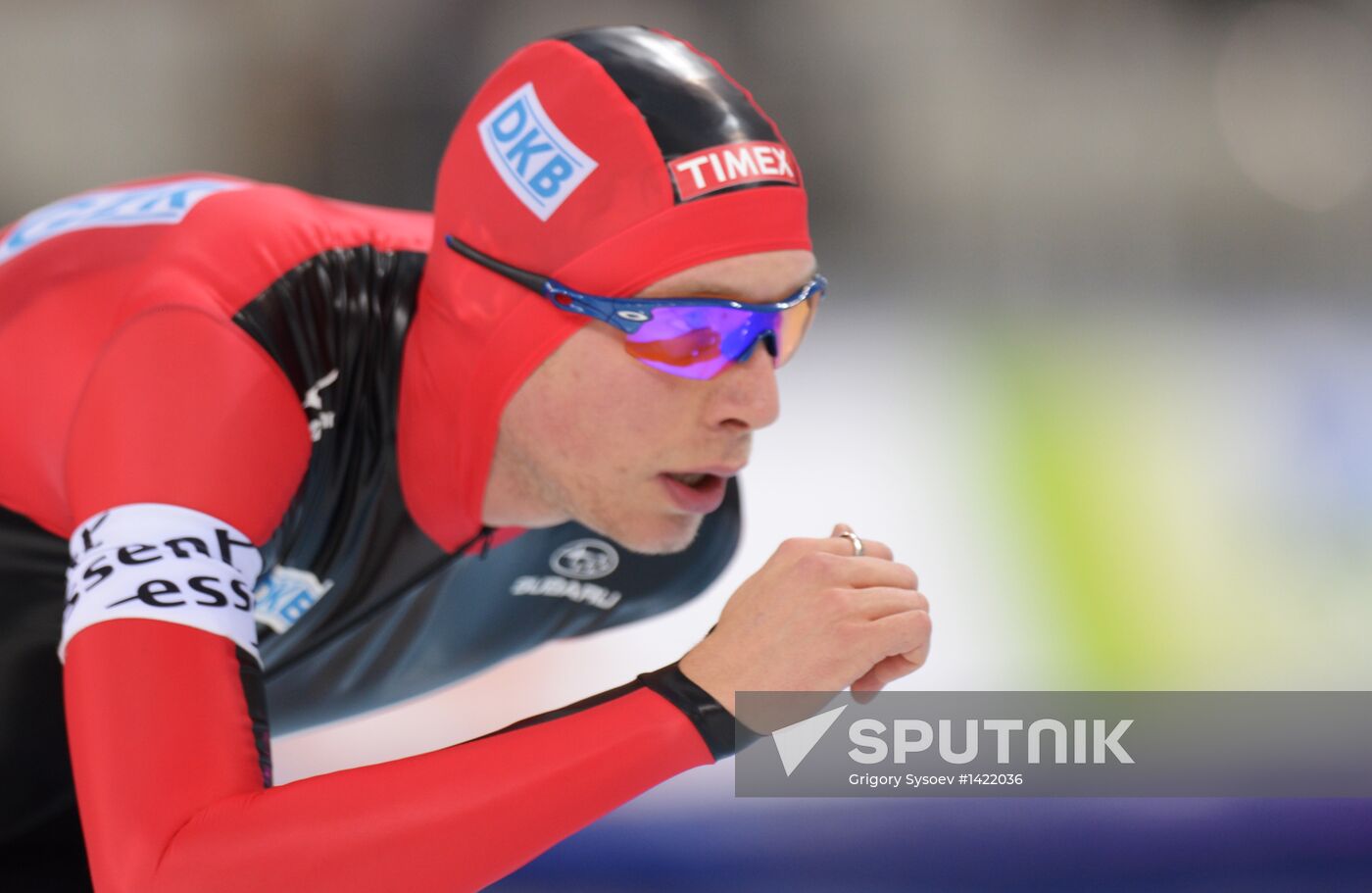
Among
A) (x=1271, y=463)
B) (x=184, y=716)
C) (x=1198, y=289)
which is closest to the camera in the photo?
(x=184, y=716)

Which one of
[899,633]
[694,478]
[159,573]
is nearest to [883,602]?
[899,633]

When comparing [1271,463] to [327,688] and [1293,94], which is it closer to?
[1293,94]

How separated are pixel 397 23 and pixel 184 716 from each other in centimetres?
421

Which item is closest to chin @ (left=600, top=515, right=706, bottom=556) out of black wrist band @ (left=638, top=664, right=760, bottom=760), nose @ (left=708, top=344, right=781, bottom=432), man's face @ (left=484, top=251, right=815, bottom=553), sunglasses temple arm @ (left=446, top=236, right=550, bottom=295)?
man's face @ (left=484, top=251, right=815, bottom=553)

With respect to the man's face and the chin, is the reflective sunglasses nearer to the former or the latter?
the man's face

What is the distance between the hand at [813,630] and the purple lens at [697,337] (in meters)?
0.33

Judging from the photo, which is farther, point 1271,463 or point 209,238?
point 1271,463

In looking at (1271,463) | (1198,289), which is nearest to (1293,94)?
(1198,289)

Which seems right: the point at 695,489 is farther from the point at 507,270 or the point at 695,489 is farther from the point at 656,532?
the point at 507,270

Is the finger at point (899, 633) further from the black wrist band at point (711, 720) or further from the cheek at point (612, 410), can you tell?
the cheek at point (612, 410)

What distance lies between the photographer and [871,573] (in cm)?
146

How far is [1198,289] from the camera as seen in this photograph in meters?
5.02

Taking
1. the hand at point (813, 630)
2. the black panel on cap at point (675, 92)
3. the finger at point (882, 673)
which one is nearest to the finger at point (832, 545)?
→ the hand at point (813, 630)

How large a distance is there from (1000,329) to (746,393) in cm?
318
